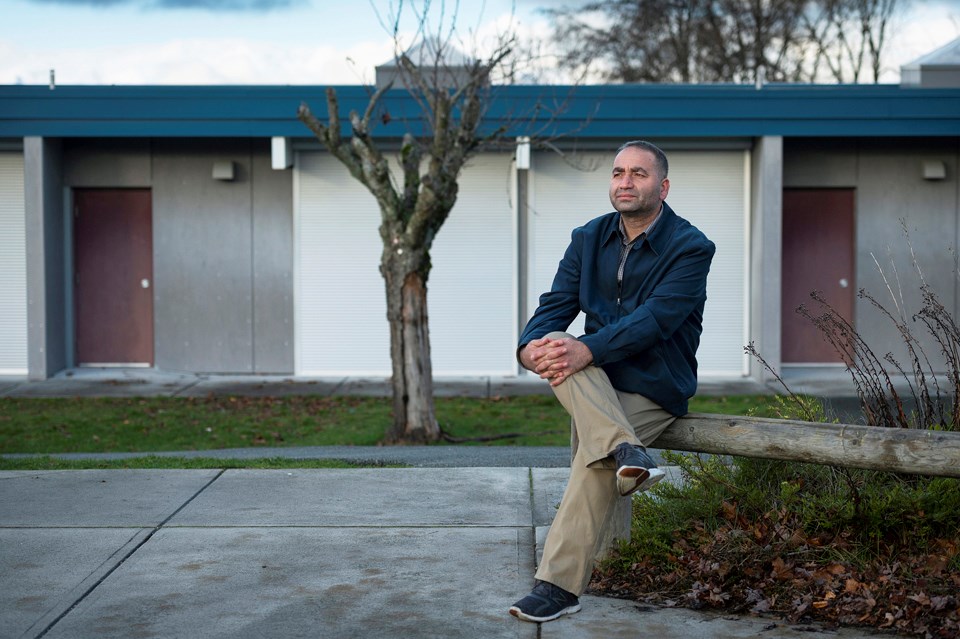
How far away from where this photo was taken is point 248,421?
1309 cm

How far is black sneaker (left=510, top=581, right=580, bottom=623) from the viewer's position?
14.9 feet

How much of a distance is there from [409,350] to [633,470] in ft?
23.7

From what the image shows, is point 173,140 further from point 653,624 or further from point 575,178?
point 653,624

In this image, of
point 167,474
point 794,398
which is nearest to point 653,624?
point 794,398

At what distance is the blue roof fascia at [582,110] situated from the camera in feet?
52.2

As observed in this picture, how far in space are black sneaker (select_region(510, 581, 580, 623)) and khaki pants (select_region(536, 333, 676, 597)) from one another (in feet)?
0.10

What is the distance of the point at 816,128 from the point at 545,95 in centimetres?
385

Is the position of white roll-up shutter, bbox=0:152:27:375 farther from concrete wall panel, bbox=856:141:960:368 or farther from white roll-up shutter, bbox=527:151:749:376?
concrete wall panel, bbox=856:141:960:368

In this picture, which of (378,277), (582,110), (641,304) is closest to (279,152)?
(378,277)

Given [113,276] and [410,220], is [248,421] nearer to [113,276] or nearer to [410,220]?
[410,220]

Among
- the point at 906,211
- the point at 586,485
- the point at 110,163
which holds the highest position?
the point at 110,163

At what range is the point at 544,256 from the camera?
17062 millimetres

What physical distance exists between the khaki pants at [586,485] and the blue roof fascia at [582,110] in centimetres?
1137

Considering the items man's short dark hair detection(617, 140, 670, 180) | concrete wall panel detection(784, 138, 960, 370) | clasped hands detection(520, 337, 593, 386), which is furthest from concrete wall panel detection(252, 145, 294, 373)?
clasped hands detection(520, 337, 593, 386)
